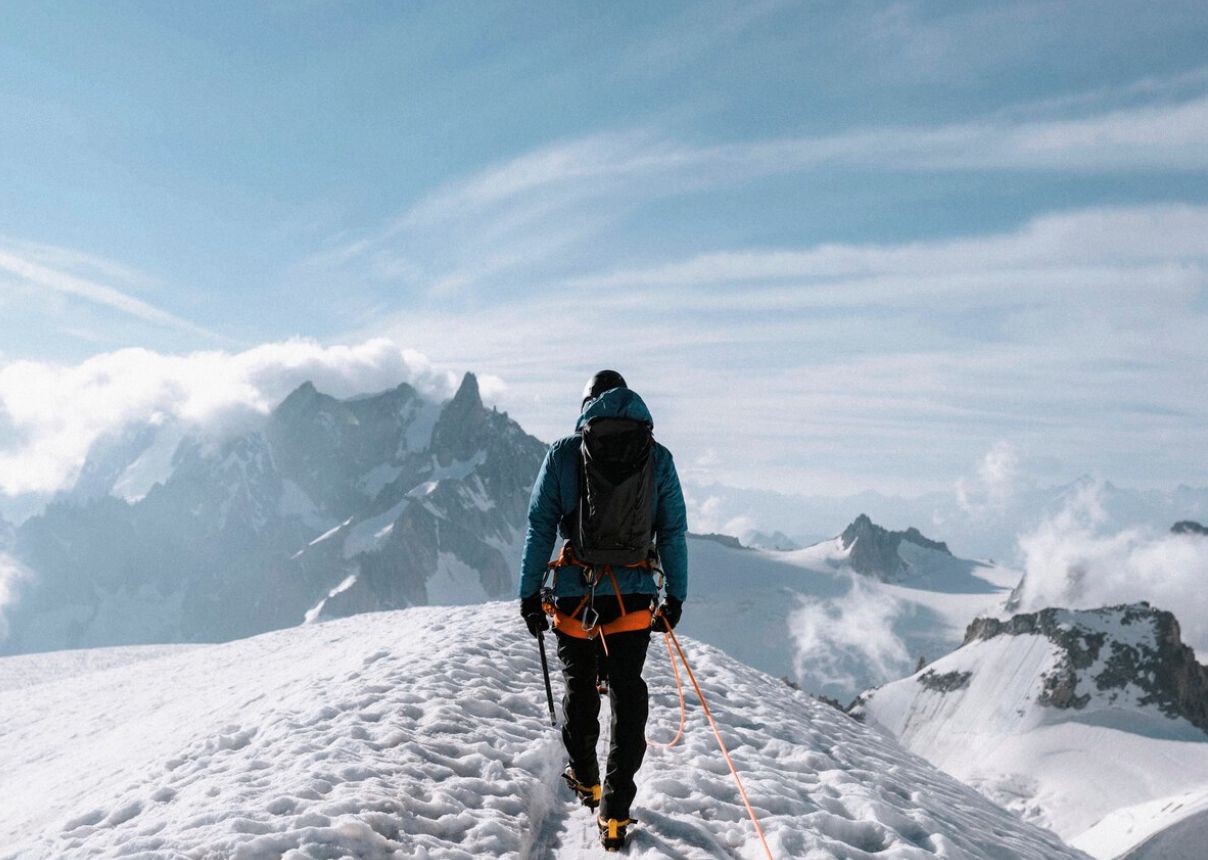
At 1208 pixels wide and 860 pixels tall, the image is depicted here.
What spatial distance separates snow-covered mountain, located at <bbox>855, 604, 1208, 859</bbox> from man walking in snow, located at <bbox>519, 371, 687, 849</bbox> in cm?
14733

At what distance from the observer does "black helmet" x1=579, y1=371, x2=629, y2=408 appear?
831 cm

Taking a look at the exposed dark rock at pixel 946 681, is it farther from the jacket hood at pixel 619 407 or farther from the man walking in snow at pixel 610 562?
the jacket hood at pixel 619 407

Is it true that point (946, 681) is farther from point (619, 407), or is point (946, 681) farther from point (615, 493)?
point (619, 407)

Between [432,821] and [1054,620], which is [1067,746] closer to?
[1054,620]

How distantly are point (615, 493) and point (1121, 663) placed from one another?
212 meters

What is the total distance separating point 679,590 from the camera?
841 centimetres

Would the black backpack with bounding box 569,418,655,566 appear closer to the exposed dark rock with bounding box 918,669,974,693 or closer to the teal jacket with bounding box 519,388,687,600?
the teal jacket with bounding box 519,388,687,600

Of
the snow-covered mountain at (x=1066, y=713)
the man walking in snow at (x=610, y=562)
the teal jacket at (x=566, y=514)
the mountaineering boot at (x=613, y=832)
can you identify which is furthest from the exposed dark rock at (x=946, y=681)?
the teal jacket at (x=566, y=514)

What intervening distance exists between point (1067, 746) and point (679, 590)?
187m

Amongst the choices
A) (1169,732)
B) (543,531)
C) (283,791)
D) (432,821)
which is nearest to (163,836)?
(283,791)

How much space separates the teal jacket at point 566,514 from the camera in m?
8.13

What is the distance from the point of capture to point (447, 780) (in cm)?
959

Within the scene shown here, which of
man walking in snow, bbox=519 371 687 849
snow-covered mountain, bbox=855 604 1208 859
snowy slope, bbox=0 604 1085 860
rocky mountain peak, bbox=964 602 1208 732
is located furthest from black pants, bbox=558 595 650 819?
rocky mountain peak, bbox=964 602 1208 732

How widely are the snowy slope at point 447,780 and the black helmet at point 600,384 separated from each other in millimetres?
4728
